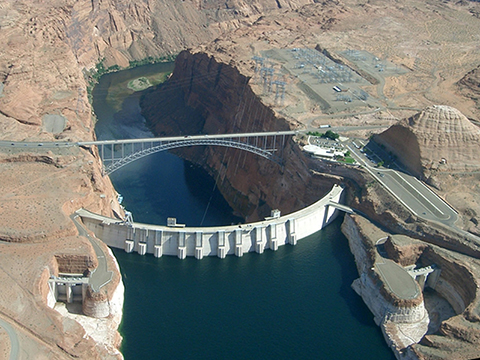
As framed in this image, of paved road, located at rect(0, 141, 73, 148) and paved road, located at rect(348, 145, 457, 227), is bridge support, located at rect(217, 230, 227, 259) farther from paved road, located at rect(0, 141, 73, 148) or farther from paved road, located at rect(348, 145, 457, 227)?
paved road, located at rect(0, 141, 73, 148)

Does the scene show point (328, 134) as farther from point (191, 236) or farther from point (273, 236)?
point (191, 236)

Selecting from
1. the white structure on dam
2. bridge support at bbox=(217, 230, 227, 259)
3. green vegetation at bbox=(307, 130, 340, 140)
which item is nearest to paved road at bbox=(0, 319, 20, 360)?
the white structure on dam

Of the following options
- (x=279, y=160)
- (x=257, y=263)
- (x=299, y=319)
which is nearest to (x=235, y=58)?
(x=279, y=160)

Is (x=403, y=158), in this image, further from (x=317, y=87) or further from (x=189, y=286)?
(x=189, y=286)

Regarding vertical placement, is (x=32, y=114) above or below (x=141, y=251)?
above

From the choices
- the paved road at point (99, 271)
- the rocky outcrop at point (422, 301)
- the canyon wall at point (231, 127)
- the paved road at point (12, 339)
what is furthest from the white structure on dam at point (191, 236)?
the paved road at point (12, 339)
